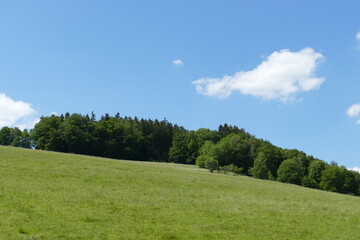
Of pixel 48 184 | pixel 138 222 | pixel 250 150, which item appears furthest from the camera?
pixel 250 150

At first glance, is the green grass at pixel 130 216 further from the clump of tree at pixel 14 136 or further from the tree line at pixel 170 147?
the clump of tree at pixel 14 136

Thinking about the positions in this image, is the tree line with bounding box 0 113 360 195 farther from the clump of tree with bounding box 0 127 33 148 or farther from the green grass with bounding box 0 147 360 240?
the green grass with bounding box 0 147 360 240

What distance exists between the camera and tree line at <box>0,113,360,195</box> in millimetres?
117062

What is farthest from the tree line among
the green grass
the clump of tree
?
the green grass

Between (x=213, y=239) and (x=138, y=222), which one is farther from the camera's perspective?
(x=138, y=222)

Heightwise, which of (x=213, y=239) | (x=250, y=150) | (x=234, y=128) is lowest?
(x=213, y=239)

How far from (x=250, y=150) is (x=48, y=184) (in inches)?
4796

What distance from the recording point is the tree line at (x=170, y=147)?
117 metres

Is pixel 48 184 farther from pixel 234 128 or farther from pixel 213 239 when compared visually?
pixel 234 128

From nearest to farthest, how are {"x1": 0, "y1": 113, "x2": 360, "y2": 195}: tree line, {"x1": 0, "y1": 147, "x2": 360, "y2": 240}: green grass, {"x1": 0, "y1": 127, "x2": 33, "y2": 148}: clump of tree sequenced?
{"x1": 0, "y1": 147, "x2": 360, "y2": 240}: green grass → {"x1": 0, "y1": 113, "x2": 360, "y2": 195}: tree line → {"x1": 0, "y1": 127, "x2": 33, "y2": 148}: clump of tree

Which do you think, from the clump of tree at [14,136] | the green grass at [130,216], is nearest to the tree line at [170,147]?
the clump of tree at [14,136]

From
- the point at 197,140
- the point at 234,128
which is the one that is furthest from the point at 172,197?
the point at 234,128

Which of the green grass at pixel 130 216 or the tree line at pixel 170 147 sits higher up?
the tree line at pixel 170 147

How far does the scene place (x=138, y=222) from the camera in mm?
19203
